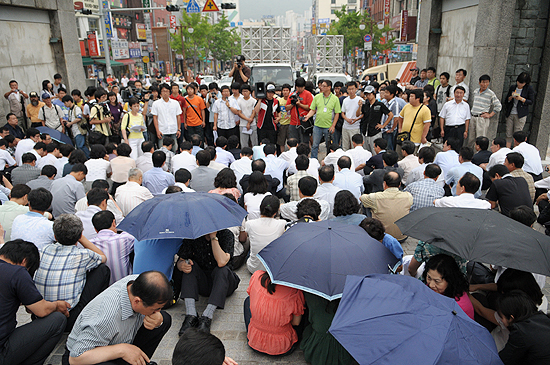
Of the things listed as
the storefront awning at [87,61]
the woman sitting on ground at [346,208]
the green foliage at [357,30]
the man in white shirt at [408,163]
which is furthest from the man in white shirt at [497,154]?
the green foliage at [357,30]

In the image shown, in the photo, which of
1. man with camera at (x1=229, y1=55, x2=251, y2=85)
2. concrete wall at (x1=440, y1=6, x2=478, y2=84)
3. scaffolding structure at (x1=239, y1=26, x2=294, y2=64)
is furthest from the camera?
scaffolding structure at (x1=239, y1=26, x2=294, y2=64)

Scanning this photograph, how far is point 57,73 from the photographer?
41.9ft

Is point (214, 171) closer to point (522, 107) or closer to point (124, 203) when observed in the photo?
point (124, 203)

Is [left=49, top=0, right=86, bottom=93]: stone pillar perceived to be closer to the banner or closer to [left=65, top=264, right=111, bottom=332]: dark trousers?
[left=65, top=264, right=111, bottom=332]: dark trousers

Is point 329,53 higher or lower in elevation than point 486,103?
higher

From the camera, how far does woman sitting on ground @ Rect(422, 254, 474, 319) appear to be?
3.18 metres

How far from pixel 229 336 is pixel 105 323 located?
1.49m

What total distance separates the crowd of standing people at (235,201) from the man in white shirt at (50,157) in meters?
0.05

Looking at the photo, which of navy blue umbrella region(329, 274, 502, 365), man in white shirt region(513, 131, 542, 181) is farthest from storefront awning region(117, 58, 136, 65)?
navy blue umbrella region(329, 274, 502, 365)

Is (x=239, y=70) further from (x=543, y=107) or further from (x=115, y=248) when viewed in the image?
(x=115, y=248)

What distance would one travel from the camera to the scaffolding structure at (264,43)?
18.6 metres

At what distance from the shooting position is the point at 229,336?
391 centimetres

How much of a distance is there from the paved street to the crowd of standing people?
0.14m

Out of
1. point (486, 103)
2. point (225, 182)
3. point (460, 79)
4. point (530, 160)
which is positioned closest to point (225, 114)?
point (225, 182)
